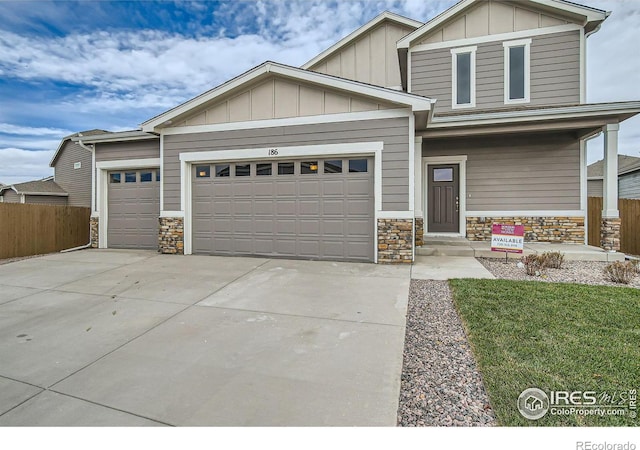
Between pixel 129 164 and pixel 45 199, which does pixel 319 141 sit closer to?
pixel 129 164

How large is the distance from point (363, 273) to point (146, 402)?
4484mm

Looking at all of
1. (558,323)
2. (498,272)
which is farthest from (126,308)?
(498,272)

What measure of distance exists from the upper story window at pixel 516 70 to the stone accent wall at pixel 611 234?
13.6ft

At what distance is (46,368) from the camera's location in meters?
2.78

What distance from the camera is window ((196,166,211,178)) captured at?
27.5ft

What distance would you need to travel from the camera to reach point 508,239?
6836mm

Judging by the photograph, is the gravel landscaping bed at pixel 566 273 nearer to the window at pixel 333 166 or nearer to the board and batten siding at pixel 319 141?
the board and batten siding at pixel 319 141

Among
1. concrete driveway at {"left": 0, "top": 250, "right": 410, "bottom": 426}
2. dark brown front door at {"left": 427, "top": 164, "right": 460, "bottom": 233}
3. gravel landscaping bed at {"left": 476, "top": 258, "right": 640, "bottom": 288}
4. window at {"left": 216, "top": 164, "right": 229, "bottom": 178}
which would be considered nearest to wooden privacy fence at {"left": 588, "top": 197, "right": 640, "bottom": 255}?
gravel landscaping bed at {"left": 476, "top": 258, "right": 640, "bottom": 288}

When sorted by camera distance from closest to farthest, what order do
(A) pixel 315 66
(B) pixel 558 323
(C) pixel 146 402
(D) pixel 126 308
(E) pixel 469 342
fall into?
(C) pixel 146 402 → (E) pixel 469 342 → (B) pixel 558 323 → (D) pixel 126 308 → (A) pixel 315 66

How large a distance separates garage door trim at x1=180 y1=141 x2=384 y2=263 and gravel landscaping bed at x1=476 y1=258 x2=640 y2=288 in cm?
246

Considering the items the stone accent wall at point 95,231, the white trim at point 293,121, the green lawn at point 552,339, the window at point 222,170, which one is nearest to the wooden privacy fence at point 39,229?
the stone accent wall at point 95,231
